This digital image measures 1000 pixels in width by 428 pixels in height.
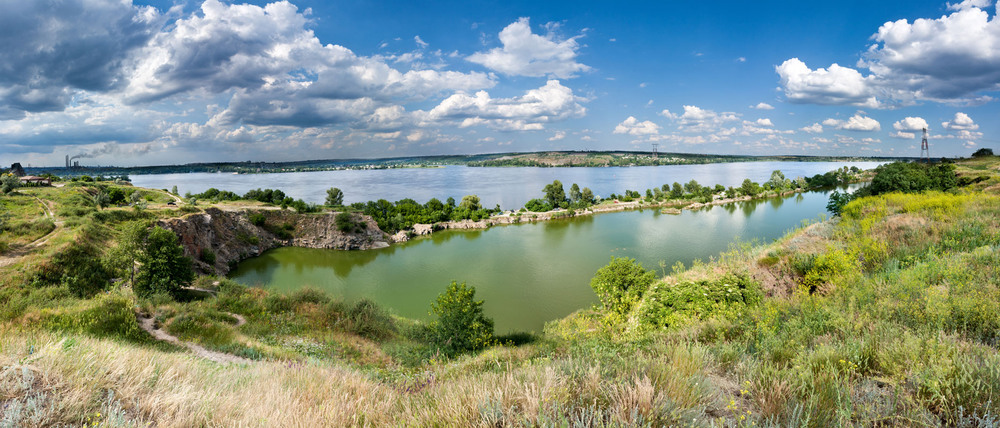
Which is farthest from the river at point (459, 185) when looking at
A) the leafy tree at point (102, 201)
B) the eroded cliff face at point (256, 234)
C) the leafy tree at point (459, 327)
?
the leafy tree at point (459, 327)

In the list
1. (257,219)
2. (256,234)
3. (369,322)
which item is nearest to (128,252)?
(369,322)

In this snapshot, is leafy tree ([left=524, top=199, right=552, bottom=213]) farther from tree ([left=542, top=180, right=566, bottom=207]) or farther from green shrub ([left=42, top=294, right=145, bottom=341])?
green shrub ([left=42, top=294, right=145, bottom=341])

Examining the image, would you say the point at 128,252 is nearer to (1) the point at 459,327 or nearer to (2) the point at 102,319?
(2) the point at 102,319

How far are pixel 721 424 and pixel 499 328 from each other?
16.9 m

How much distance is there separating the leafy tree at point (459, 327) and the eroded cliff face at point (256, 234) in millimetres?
24902

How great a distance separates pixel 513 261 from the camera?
104 ft

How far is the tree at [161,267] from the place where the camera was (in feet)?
58.5

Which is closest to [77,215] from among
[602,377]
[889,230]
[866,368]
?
[602,377]

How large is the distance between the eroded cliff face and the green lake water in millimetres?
1360

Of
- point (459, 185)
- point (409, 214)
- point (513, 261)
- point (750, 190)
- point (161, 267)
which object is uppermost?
point (459, 185)

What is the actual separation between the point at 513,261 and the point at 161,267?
22532 millimetres

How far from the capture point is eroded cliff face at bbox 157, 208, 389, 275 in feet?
97.3

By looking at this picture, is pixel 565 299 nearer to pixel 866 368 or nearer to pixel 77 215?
pixel 866 368

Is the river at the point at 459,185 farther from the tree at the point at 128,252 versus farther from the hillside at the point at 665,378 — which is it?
the hillside at the point at 665,378
